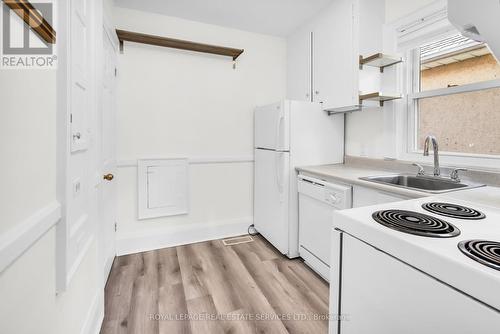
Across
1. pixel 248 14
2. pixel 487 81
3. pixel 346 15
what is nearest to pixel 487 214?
pixel 487 81

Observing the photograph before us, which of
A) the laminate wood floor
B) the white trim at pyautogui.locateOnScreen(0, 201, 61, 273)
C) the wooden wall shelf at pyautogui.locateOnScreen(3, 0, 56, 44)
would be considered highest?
the wooden wall shelf at pyautogui.locateOnScreen(3, 0, 56, 44)

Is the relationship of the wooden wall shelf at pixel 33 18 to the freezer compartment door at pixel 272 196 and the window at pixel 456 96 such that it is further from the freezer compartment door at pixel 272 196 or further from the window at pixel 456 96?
the window at pixel 456 96

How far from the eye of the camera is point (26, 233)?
71cm

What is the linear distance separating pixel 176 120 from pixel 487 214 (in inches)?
100

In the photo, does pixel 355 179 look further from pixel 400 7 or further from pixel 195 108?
pixel 195 108

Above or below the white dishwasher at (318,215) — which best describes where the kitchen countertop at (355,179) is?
above

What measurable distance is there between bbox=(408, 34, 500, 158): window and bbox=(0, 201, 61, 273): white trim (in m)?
2.45

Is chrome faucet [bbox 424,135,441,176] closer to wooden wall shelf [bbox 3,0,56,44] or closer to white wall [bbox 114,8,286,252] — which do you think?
white wall [bbox 114,8,286,252]

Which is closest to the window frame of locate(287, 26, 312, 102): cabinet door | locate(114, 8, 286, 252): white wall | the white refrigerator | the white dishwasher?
the white refrigerator

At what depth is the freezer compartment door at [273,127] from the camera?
7.76 feet

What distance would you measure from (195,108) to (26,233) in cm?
226

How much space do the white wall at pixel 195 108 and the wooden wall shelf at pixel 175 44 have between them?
8 cm

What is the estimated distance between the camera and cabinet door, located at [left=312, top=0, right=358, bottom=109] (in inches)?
86.3

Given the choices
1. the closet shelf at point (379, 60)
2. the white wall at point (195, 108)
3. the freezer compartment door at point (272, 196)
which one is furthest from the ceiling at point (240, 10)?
the freezer compartment door at point (272, 196)
